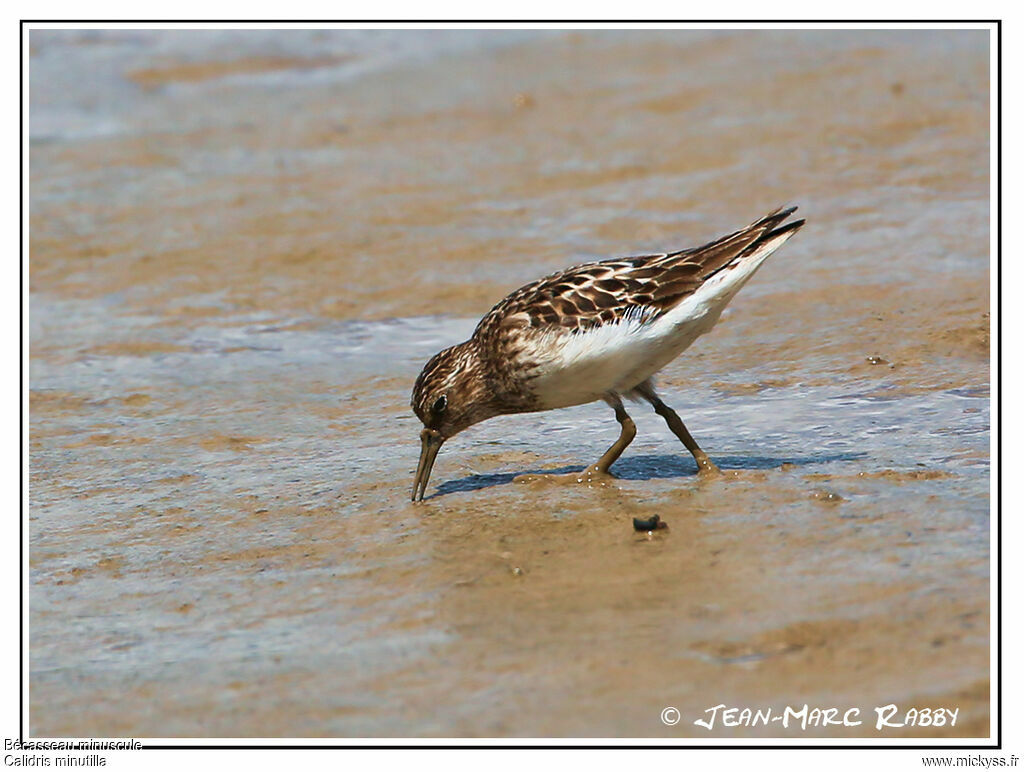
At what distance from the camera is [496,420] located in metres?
9.99

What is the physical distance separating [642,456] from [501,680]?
338cm

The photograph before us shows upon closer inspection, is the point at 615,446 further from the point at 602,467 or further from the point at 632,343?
the point at 632,343

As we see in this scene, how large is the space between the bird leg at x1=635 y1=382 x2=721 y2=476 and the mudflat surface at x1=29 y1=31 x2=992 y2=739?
18 centimetres

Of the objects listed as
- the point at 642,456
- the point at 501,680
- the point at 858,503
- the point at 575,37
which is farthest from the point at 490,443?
the point at 575,37

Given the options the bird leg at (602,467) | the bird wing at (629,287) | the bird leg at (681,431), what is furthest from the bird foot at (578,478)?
the bird wing at (629,287)

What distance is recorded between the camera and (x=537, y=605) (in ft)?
21.0

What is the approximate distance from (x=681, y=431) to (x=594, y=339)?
0.86m

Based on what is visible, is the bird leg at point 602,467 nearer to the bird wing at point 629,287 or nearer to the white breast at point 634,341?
the white breast at point 634,341

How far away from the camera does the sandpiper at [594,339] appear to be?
7.77m

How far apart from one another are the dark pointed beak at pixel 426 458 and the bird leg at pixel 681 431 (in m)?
1.20

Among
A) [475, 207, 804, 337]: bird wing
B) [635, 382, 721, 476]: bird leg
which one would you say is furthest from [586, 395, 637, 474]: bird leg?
[475, 207, 804, 337]: bird wing

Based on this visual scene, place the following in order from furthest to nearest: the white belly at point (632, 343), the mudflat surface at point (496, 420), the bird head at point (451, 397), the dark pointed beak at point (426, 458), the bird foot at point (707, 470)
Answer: the bird head at point (451, 397) < the dark pointed beak at point (426, 458) < the bird foot at point (707, 470) < the white belly at point (632, 343) < the mudflat surface at point (496, 420)

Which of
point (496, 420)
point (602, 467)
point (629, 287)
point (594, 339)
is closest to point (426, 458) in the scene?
point (602, 467)
